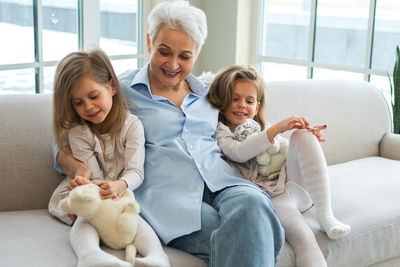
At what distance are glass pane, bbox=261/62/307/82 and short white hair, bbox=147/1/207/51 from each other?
6.49 ft

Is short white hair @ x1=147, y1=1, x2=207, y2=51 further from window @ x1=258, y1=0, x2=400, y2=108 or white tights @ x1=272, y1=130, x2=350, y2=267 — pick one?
window @ x1=258, y1=0, x2=400, y2=108

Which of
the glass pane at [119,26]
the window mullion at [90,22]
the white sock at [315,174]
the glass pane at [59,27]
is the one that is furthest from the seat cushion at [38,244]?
the glass pane at [119,26]

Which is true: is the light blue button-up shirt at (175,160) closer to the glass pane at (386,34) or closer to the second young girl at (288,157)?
the second young girl at (288,157)

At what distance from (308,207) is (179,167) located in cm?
55

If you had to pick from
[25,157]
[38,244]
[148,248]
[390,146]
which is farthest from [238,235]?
[390,146]

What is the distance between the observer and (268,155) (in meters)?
2.05

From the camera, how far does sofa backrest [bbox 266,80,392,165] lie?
8.83 ft

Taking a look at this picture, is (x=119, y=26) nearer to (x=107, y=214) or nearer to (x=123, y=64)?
(x=123, y=64)

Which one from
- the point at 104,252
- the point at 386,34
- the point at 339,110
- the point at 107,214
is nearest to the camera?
the point at 104,252

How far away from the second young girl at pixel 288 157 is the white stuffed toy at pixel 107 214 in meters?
0.56

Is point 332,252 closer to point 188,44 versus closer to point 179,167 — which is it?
point 179,167

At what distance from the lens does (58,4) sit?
9.99 ft

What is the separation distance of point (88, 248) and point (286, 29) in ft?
9.15

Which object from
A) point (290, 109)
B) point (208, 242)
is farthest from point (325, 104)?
point (208, 242)
